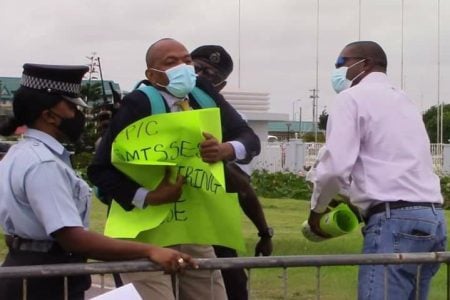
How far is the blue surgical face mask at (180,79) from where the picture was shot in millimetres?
4816

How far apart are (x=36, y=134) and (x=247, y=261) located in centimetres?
100

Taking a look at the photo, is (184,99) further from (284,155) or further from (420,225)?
(284,155)

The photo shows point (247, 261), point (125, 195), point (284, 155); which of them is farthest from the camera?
point (284, 155)

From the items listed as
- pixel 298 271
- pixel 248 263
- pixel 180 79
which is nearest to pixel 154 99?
pixel 180 79

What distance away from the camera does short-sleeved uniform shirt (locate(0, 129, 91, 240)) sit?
3.79 meters

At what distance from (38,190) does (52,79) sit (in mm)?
488

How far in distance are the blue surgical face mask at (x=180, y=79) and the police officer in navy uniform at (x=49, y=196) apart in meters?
0.71

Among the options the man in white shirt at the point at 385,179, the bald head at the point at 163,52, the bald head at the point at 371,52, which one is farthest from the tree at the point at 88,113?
the bald head at the point at 371,52

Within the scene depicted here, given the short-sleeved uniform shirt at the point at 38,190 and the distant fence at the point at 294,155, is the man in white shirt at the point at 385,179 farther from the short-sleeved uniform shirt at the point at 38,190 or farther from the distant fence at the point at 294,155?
the distant fence at the point at 294,155

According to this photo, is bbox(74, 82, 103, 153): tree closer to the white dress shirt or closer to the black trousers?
the black trousers

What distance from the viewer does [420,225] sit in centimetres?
480

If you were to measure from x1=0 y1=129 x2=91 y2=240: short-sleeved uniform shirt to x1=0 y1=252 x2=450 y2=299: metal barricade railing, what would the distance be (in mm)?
142

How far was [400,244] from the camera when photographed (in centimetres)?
478

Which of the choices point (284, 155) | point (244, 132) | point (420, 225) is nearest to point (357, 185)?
point (420, 225)
